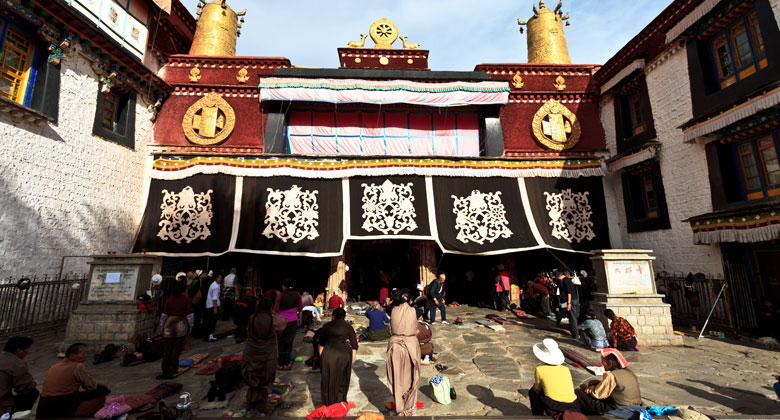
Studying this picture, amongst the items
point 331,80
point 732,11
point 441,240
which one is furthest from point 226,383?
point 732,11

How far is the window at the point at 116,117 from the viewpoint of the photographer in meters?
10.1

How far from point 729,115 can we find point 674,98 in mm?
2335

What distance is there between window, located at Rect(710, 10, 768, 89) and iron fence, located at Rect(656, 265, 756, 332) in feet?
17.3

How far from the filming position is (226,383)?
4.74 meters

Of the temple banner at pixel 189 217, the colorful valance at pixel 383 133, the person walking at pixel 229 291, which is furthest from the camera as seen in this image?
the colorful valance at pixel 383 133

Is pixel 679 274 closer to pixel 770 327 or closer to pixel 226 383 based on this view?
pixel 770 327

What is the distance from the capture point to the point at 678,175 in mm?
9844

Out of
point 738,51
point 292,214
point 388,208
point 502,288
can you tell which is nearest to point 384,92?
point 388,208

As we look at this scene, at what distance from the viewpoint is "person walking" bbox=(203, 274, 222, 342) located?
302 inches

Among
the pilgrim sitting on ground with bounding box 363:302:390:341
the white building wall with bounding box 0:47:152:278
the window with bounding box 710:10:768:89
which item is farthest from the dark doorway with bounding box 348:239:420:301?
the window with bounding box 710:10:768:89

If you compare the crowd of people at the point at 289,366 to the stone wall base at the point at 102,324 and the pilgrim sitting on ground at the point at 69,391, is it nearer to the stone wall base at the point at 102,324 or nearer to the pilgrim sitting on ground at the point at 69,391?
the pilgrim sitting on ground at the point at 69,391

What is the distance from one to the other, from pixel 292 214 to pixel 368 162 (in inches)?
133

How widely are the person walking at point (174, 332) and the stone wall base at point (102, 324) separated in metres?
2.00

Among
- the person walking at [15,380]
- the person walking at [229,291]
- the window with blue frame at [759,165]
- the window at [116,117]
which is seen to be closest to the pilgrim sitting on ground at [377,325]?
the person walking at [229,291]
